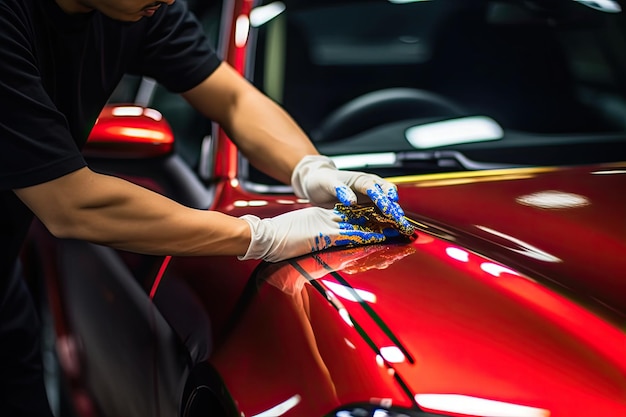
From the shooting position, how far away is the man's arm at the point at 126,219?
4.63 feet

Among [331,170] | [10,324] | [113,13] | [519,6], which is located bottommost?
→ [10,324]

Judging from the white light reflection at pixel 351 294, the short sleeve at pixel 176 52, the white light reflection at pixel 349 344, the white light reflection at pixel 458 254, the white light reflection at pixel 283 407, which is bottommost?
the white light reflection at pixel 283 407

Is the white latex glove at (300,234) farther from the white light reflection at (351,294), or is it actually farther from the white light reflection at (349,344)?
the white light reflection at (349,344)

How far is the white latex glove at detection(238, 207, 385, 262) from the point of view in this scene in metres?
1.48

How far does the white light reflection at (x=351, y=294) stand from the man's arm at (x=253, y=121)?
585mm

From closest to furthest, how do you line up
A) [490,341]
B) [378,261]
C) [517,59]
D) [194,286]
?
[490,341] < [378,261] < [194,286] < [517,59]

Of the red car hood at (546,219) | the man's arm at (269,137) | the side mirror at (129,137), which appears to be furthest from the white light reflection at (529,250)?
the side mirror at (129,137)

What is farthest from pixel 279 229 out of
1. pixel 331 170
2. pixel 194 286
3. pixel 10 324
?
pixel 10 324

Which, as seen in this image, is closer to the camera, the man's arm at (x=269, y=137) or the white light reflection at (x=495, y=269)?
the white light reflection at (x=495, y=269)

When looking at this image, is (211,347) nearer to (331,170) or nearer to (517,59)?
(331,170)

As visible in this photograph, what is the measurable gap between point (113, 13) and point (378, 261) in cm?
59

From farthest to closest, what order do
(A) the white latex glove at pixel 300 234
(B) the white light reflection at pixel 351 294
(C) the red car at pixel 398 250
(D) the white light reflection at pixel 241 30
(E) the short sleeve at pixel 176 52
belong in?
(D) the white light reflection at pixel 241 30 < (E) the short sleeve at pixel 176 52 < (A) the white latex glove at pixel 300 234 < (B) the white light reflection at pixel 351 294 < (C) the red car at pixel 398 250

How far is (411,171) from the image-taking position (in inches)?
73.1

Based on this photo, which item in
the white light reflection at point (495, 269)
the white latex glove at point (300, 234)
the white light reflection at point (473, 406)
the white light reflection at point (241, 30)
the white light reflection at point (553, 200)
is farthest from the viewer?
the white light reflection at point (241, 30)
